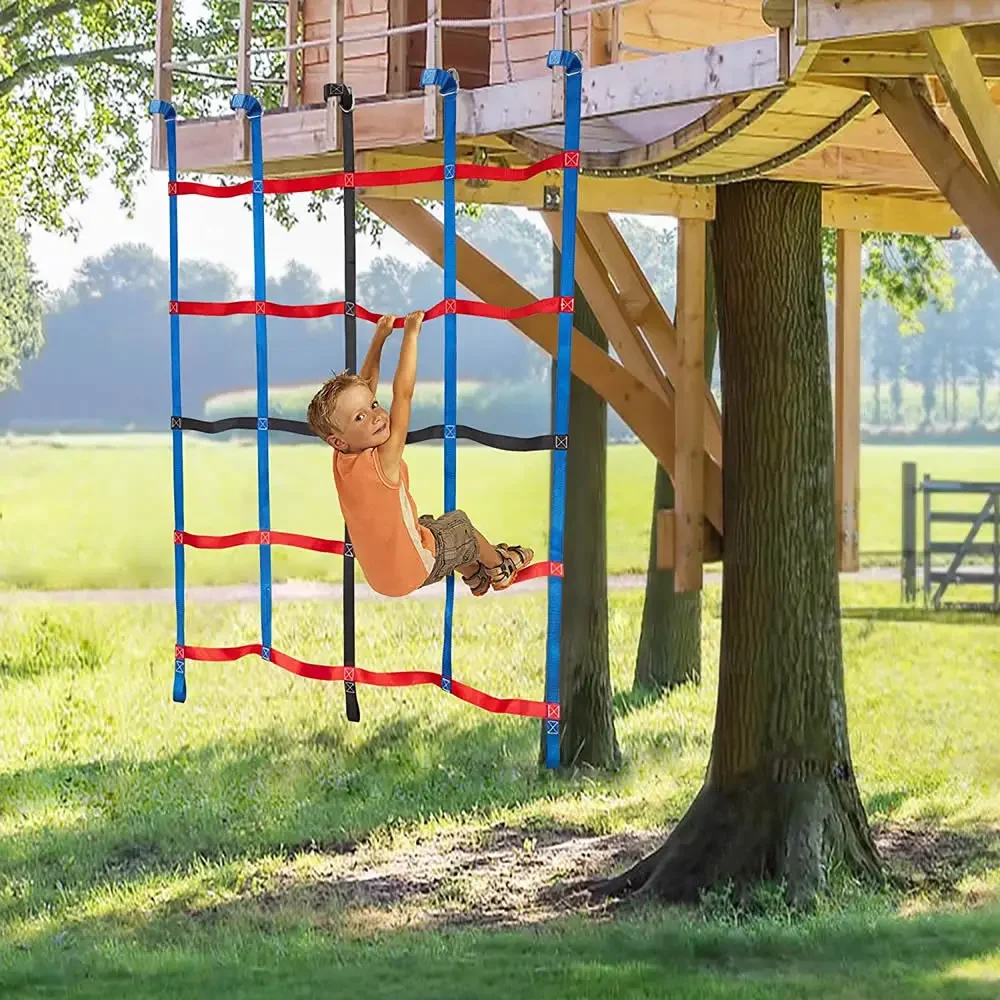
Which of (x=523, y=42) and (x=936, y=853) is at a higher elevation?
(x=523, y=42)

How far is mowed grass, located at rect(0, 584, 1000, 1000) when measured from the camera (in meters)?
7.07

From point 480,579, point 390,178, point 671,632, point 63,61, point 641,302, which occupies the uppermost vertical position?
point 63,61

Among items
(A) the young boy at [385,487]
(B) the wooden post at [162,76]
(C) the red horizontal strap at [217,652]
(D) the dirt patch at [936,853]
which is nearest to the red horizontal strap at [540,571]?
(A) the young boy at [385,487]

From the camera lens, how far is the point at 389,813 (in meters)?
9.95

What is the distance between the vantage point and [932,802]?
9766mm

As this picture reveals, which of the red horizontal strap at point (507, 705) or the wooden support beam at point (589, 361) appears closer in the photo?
the red horizontal strap at point (507, 705)

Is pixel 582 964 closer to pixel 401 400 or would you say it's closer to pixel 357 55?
pixel 401 400

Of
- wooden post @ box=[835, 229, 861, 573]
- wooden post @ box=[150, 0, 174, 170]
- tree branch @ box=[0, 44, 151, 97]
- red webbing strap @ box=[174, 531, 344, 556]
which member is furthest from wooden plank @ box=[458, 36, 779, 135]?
tree branch @ box=[0, 44, 151, 97]

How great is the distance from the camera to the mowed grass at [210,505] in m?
20.2

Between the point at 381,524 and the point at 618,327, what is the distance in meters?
2.58

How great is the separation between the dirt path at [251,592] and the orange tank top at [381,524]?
12.3 metres

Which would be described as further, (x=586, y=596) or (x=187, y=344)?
(x=187, y=344)

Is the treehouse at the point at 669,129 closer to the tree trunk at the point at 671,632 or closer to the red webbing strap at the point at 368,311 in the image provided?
the red webbing strap at the point at 368,311

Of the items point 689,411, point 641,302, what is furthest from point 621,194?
point 689,411
